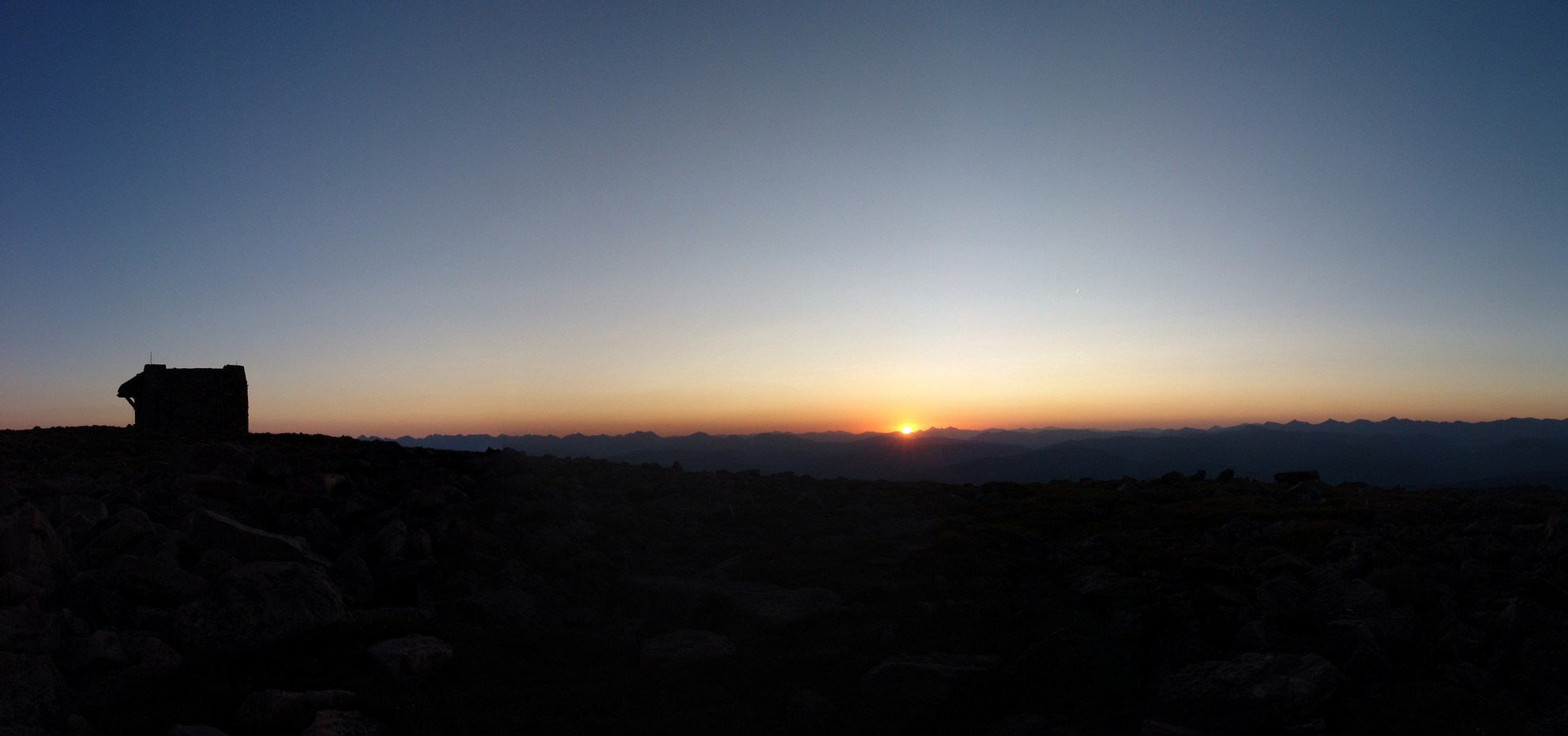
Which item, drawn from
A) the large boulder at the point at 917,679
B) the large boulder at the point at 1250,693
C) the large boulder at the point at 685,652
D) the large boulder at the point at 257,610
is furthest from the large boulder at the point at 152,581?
the large boulder at the point at 1250,693

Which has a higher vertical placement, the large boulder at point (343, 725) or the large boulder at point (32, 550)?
the large boulder at point (32, 550)

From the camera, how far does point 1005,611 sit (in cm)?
1897

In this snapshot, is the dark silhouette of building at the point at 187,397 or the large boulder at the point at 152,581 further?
the dark silhouette of building at the point at 187,397

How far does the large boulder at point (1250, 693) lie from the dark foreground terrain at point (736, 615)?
53 mm

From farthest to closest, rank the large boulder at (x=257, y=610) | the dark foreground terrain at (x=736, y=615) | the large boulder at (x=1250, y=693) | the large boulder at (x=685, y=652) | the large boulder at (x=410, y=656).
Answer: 1. the large boulder at (x=685, y=652)
2. the large boulder at (x=257, y=610)
3. the large boulder at (x=410, y=656)
4. the dark foreground terrain at (x=736, y=615)
5. the large boulder at (x=1250, y=693)

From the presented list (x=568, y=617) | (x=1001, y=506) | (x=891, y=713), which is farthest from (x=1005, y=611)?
(x=1001, y=506)

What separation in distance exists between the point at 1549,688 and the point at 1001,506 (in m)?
20.2

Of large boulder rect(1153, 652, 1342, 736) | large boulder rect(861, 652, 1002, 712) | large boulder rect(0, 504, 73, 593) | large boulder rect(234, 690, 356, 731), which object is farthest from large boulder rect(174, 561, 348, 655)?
large boulder rect(1153, 652, 1342, 736)

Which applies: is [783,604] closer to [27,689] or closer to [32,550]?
[27,689]

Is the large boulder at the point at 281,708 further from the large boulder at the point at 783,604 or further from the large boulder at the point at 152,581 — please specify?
the large boulder at the point at 783,604

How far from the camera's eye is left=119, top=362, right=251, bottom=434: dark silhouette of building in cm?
5947

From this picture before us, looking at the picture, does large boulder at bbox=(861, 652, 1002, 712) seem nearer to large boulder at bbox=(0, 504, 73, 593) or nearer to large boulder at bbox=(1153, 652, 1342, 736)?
large boulder at bbox=(1153, 652, 1342, 736)

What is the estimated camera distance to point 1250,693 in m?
12.7

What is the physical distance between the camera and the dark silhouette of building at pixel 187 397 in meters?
59.5
